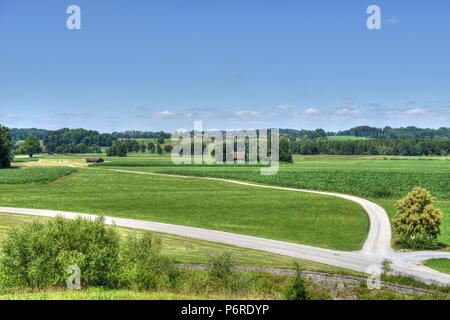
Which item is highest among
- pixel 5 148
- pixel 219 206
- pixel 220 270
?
pixel 5 148

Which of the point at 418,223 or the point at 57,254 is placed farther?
the point at 418,223

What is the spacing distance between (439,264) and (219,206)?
3602 cm

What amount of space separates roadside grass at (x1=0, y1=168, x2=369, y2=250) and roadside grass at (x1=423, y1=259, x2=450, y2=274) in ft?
24.9

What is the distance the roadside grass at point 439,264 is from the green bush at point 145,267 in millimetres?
24841

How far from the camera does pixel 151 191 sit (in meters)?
90.9

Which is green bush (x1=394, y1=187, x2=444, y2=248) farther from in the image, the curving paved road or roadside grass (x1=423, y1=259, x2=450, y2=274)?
roadside grass (x1=423, y1=259, x2=450, y2=274)

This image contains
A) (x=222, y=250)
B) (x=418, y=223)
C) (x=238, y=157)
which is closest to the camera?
(x=222, y=250)

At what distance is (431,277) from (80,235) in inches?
1096

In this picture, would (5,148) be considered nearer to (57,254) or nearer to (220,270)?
(57,254)

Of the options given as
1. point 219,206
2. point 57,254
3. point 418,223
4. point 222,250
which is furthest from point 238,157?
point 57,254

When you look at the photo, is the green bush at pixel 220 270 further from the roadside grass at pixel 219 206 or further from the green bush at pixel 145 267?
the roadside grass at pixel 219 206

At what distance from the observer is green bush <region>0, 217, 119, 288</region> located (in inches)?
1088

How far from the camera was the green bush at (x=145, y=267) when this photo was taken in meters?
27.8

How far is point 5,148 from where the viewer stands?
141750mm
